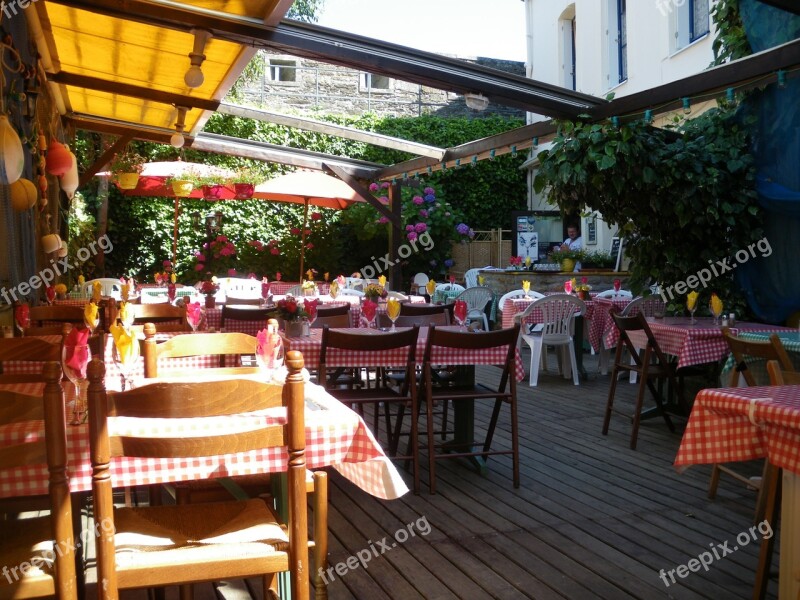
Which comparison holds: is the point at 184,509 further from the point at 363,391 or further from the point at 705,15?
the point at 705,15

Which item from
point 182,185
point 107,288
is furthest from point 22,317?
point 182,185

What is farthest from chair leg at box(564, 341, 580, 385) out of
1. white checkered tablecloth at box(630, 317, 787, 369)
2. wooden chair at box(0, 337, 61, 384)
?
wooden chair at box(0, 337, 61, 384)

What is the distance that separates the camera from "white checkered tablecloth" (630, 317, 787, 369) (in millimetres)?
4938

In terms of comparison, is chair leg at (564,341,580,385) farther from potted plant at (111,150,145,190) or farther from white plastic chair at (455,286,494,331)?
potted plant at (111,150,145,190)

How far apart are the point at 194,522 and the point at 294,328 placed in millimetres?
2227

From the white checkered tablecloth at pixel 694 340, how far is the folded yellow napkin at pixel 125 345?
3.61 metres

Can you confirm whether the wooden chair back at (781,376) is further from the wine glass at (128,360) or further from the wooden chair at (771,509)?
the wine glass at (128,360)

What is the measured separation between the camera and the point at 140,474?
1896mm

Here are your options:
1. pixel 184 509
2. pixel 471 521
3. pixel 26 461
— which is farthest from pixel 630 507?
pixel 26 461

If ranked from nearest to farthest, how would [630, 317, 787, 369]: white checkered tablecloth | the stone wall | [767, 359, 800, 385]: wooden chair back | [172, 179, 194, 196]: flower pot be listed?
[767, 359, 800, 385]: wooden chair back, [630, 317, 787, 369]: white checkered tablecloth, [172, 179, 194, 196]: flower pot, the stone wall

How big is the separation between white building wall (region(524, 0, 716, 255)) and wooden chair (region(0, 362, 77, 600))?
9326 mm

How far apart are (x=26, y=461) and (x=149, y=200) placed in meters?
11.4

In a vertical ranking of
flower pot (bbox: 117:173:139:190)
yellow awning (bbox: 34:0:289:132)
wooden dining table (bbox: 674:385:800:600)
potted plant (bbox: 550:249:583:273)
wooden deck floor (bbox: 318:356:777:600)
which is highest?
yellow awning (bbox: 34:0:289:132)

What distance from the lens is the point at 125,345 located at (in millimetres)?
2438
